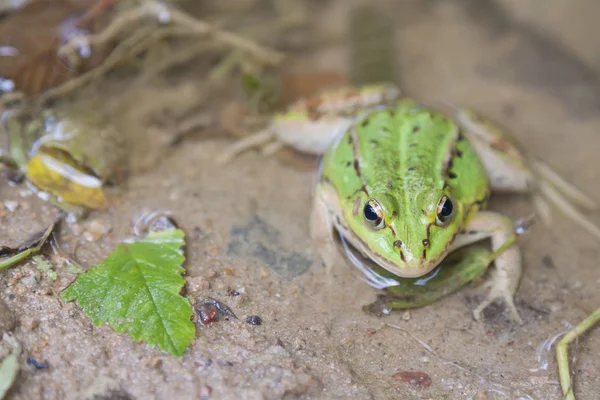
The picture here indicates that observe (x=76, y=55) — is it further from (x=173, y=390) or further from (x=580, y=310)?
(x=580, y=310)

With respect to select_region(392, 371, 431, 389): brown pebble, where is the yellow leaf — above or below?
above

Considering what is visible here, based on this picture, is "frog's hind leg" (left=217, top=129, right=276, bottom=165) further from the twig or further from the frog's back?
the twig

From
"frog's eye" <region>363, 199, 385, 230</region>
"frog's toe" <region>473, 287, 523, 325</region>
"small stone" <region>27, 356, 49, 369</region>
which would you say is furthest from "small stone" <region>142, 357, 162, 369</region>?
"frog's toe" <region>473, 287, 523, 325</region>

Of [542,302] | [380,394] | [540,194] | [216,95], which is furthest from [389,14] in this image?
[380,394]

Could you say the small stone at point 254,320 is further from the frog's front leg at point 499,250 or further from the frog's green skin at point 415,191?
the frog's front leg at point 499,250

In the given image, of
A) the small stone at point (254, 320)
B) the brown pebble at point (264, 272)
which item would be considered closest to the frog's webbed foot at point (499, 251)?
the brown pebble at point (264, 272)

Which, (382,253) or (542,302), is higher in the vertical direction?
(382,253)
